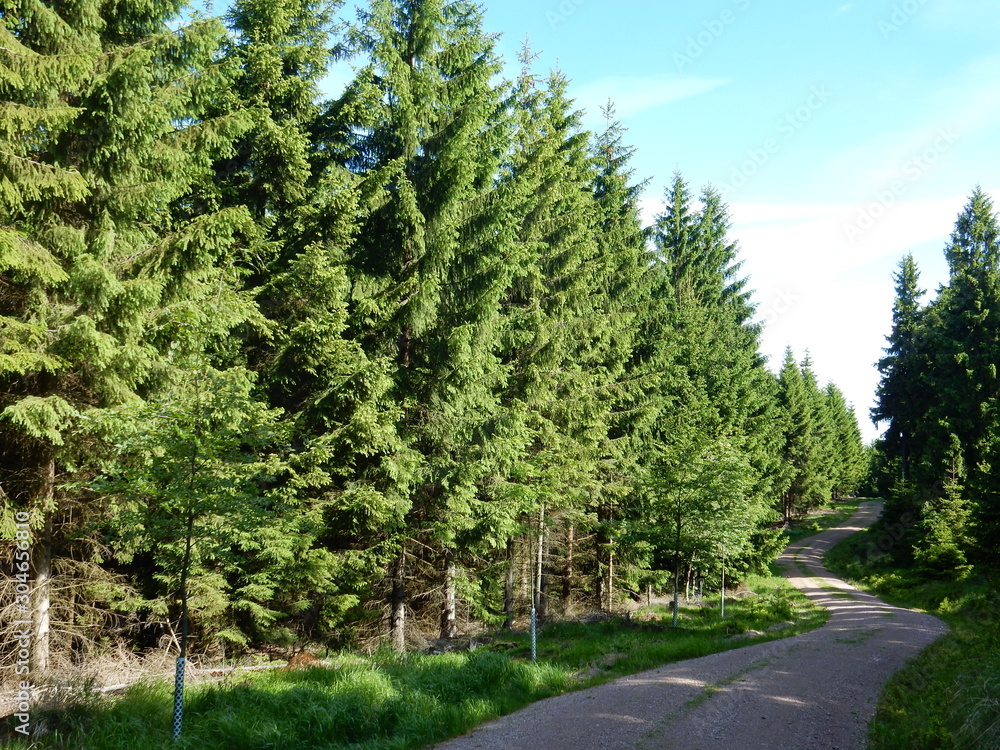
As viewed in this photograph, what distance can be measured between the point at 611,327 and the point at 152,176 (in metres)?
13.2

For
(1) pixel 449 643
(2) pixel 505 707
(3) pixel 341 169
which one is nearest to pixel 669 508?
(1) pixel 449 643

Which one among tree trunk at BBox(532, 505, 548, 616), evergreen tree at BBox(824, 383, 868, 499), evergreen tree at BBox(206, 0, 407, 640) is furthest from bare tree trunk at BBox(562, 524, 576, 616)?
evergreen tree at BBox(824, 383, 868, 499)

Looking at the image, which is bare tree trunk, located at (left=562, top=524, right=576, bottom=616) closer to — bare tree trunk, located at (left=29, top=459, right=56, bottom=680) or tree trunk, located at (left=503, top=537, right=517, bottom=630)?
tree trunk, located at (left=503, top=537, right=517, bottom=630)

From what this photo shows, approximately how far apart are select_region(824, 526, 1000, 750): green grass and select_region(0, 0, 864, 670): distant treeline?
5903 millimetres

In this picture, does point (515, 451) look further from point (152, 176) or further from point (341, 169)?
point (152, 176)

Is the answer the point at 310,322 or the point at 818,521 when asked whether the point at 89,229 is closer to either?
the point at 310,322

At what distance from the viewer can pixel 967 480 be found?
26578mm

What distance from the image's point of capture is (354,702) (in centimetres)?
824

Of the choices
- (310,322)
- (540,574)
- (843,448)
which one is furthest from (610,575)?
(843,448)

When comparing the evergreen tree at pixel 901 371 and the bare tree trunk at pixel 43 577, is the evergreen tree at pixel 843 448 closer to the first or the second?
the evergreen tree at pixel 901 371

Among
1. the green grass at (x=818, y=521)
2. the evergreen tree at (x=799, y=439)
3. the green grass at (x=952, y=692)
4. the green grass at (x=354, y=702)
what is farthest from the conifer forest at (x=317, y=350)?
the green grass at (x=818, y=521)

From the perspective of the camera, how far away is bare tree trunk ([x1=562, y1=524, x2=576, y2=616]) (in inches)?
815

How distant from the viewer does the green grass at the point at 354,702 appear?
6984 millimetres

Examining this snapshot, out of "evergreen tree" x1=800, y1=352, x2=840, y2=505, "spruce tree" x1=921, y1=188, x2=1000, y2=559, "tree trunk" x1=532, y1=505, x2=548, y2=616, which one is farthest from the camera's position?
"evergreen tree" x1=800, y1=352, x2=840, y2=505
